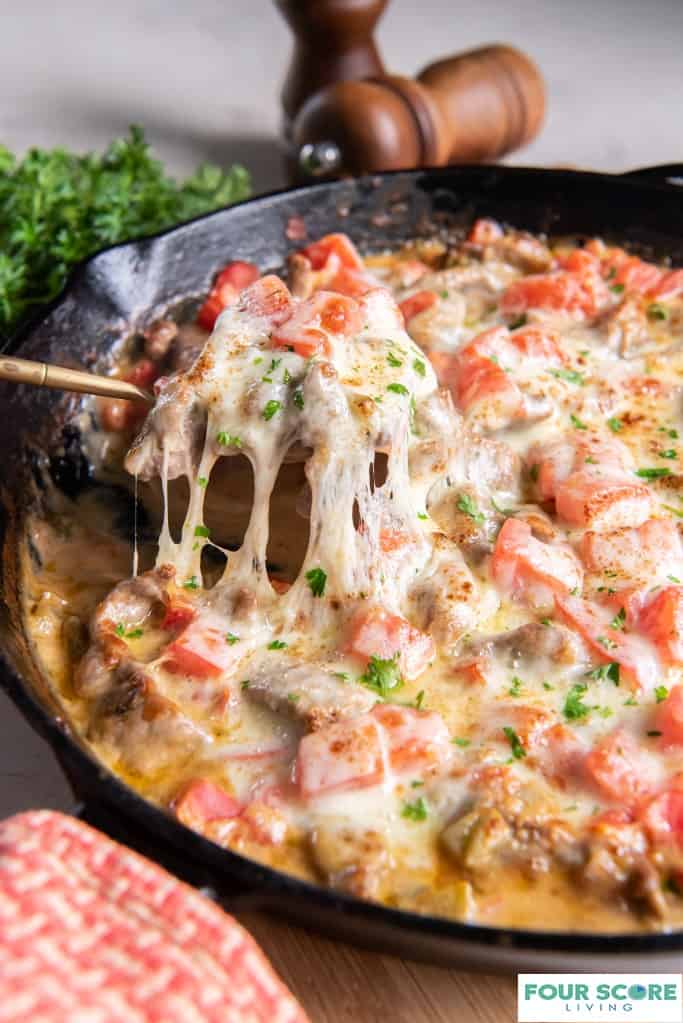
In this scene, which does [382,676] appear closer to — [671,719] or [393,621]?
[393,621]

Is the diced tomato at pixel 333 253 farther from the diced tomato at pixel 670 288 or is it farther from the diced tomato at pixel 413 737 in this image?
the diced tomato at pixel 413 737

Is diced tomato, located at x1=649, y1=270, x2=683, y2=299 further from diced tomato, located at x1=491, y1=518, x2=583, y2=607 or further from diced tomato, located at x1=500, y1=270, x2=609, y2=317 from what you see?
diced tomato, located at x1=491, y1=518, x2=583, y2=607

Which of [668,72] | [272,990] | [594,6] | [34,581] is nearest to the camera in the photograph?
[272,990]

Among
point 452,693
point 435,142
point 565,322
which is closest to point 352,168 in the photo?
point 435,142

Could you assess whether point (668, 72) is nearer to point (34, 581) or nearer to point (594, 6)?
point (594, 6)

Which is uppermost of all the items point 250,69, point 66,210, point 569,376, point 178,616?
point 250,69

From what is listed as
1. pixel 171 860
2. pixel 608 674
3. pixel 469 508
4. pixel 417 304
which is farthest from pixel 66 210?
pixel 171 860

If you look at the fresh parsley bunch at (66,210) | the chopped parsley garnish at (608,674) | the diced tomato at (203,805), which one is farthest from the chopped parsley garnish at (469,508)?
the fresh parsley bunch at (66,210)
